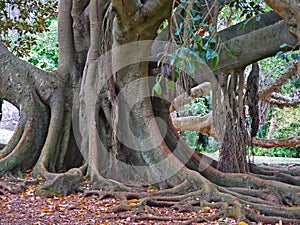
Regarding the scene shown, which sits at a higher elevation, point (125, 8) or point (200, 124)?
point (125, 8)

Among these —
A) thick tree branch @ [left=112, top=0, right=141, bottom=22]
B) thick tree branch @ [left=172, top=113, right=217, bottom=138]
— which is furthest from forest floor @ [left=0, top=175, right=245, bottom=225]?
thick tree branch @ [left=172, top=113, right=217, bottom=138]

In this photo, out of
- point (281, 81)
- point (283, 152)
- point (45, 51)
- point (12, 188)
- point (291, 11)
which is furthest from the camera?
point (283, 152)

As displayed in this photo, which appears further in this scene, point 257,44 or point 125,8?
point 257,44

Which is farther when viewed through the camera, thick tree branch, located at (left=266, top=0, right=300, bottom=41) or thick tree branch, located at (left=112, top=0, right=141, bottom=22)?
thick tree branch, located at (left=112, top=0, right=141, bottom=22)

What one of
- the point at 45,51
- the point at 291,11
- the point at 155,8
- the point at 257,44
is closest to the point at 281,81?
the point at 257,44

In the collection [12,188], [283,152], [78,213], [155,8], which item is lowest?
[78,213]

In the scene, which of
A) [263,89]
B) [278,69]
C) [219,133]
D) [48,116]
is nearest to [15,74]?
A: [48,116]

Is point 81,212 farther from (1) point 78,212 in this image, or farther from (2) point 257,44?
(2) point 257,44

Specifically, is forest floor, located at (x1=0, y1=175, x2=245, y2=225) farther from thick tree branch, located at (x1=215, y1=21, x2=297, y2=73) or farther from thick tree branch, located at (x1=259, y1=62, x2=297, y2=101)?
thick tree branch, located at (x1=259, y1=62, x2=297, y2=101)

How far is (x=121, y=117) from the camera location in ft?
17.7

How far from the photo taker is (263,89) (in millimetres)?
8773

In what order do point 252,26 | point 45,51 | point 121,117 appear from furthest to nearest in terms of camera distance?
point 45,51
point 121,117
point 252,26

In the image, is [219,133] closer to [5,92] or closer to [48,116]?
[48,116]

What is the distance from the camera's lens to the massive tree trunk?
181 inches
